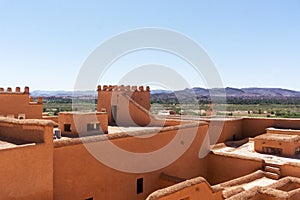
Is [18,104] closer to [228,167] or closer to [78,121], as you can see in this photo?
[78,121]

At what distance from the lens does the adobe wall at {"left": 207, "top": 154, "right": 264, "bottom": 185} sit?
17734 mm

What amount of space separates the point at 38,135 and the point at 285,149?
52.3 ft

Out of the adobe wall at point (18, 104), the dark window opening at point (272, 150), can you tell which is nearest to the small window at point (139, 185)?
the adobe wall at point (18, 104)

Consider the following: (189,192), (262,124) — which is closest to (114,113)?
(189,192)

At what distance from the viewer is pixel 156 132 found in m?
16.0

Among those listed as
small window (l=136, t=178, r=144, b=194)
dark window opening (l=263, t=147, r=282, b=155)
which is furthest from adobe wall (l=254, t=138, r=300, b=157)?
small window (l=136, t=178, r=144, b=194)

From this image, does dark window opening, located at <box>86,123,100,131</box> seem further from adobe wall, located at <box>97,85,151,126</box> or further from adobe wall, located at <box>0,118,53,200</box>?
adobe wall, located at <box>0,118,53,200</box>

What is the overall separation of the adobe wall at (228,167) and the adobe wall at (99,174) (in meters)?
2.91

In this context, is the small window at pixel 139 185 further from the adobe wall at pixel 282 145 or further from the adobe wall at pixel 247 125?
the adobe wall at pixel 247 125

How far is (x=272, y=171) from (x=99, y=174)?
31.8ft

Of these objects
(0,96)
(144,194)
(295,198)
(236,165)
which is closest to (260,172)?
(236,165)

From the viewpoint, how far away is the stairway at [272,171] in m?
16.4

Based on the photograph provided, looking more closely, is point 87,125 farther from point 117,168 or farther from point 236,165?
point 236,165

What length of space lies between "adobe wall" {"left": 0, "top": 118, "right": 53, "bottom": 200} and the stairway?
11.5 meters
